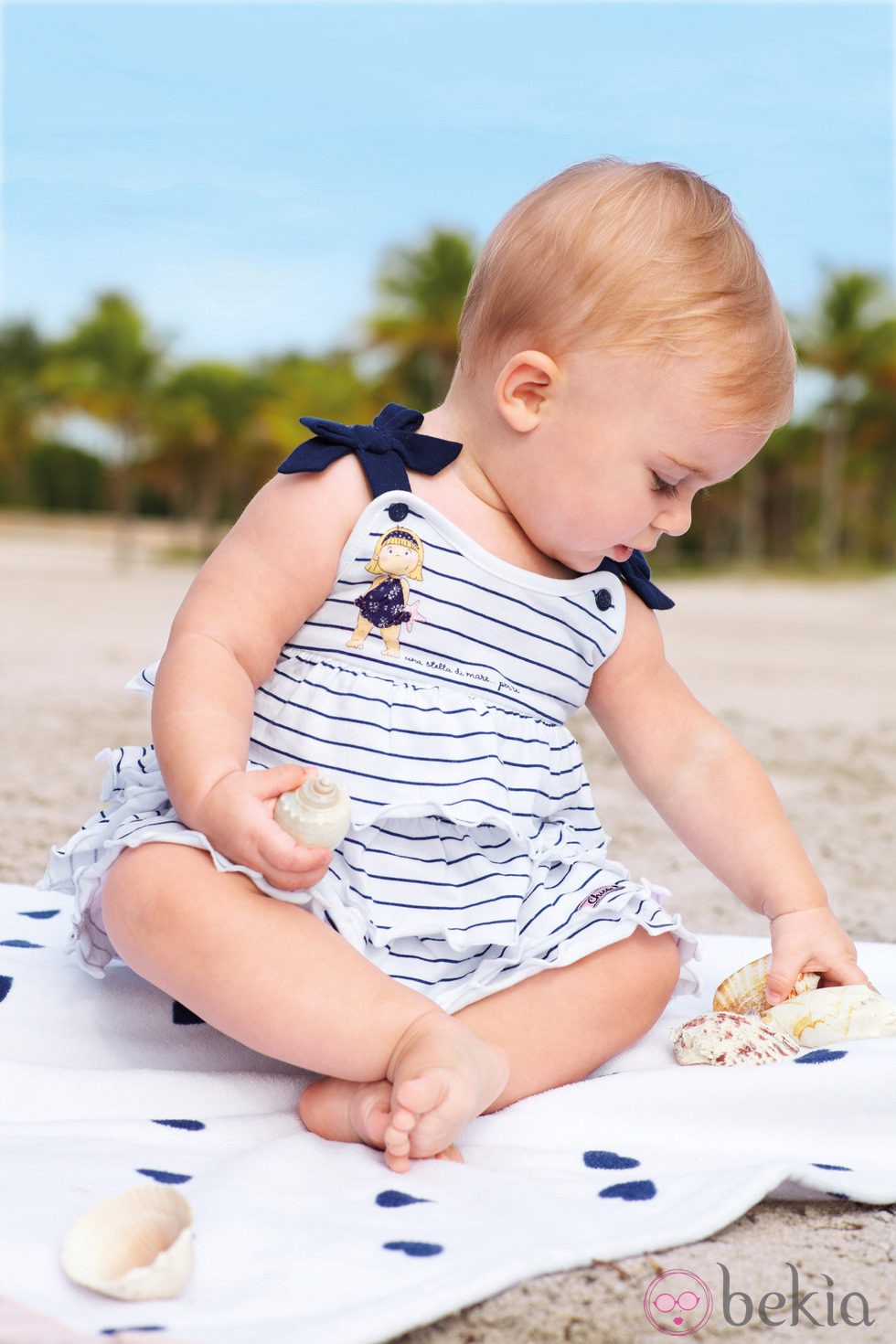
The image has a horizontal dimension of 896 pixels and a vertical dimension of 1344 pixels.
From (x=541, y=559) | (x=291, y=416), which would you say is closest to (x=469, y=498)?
(x=541, y=559)

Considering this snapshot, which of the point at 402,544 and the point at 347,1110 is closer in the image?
the point at 347,1110

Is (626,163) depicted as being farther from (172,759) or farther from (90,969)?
(90,969)

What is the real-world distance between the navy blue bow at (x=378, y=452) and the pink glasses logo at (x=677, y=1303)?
84 centimetres

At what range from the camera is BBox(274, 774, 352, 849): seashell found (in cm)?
120

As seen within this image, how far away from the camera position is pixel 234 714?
4.48ft

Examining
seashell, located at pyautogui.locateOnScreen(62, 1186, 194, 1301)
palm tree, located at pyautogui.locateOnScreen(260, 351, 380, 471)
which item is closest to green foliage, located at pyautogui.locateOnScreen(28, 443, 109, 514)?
palm tree, located at pyautogui.locateOnScreen(260, 351, 380, 471)

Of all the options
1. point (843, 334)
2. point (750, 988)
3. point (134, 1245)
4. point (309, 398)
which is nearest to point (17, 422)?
point (309, 398)

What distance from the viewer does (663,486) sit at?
1.50m

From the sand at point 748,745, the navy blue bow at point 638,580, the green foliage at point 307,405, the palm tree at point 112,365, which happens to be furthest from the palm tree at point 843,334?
the navy blue bow at point 638,580

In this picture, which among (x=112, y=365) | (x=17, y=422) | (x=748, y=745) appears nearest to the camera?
(x=748, y=745)

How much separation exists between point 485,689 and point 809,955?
0.47 metres

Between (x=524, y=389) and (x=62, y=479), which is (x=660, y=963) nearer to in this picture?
(x=524, y=389)

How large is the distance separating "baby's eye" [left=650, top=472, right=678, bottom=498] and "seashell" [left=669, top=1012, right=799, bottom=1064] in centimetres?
56

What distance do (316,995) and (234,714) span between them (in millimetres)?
303
